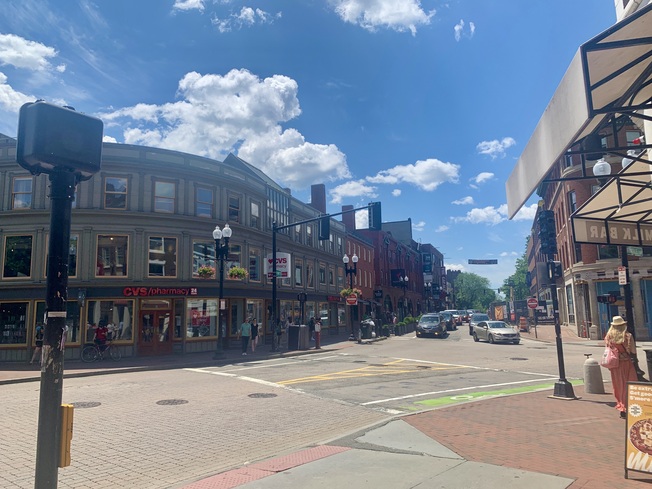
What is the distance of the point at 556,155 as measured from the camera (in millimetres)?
5328

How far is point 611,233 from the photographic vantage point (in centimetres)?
1196

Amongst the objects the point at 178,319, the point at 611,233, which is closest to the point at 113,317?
the point at 178,319

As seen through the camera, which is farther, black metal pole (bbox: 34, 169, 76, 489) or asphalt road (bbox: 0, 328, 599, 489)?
asphalt road (bbox: 0, 328, 599, 489)

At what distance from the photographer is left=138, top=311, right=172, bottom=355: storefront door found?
2440 cm

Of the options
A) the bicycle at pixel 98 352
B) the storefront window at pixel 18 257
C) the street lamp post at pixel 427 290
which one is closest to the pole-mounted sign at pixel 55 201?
the bicycle at pixel 98 352

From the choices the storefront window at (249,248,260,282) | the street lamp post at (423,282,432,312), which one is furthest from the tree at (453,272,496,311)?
the storefront window at (249,248,260,282)

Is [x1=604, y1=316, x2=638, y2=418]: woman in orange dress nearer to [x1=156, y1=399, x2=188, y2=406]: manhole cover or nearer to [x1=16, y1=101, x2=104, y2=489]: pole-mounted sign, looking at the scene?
[x1=16, y1=101, x2=104, y2=489]: pole-mounted sign

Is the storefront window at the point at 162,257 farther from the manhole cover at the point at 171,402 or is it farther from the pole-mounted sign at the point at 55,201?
the pole-mounted sign at the point at 55,201

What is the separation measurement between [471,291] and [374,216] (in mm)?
133717

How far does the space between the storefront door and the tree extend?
5053 inches

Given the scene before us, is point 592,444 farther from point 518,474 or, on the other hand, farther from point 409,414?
point 409,414

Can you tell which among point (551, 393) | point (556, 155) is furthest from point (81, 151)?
point (551, 393)

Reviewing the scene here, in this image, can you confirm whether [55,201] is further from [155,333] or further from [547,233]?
[155,333]

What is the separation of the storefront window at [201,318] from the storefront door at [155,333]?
1.07 meters
